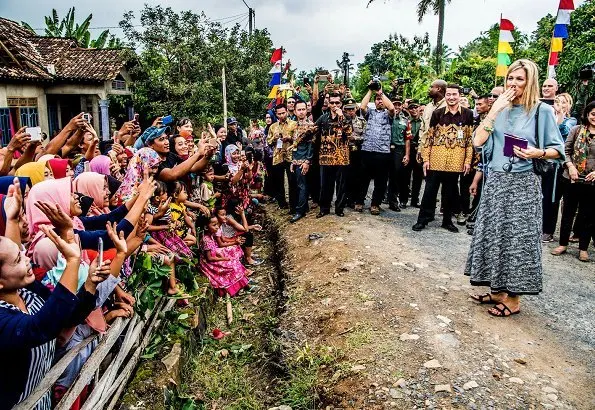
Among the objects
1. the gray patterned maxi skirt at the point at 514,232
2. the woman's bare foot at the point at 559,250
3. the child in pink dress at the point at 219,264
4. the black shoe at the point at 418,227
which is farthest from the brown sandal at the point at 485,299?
the child in pink dress at the point at 219,264

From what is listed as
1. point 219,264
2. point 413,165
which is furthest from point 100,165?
point 413,165

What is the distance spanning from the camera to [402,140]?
26.1 ft

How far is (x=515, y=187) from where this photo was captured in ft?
13.1

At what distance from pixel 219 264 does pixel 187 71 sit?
47.2ft

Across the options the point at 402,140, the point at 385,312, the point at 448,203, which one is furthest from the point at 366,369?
the point at 402,140

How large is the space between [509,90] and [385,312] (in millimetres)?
2151

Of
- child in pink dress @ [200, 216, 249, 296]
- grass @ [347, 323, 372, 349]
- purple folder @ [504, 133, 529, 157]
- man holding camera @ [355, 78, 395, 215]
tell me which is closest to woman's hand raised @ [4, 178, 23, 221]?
grass @ [347, 323, 372, 349]

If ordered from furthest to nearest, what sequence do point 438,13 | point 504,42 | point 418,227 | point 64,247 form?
point 438,13 → point 504,42 → point 418,227 → point 64,247

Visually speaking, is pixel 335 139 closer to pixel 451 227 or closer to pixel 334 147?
pixel 334 147

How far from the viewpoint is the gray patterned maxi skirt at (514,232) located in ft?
12.9

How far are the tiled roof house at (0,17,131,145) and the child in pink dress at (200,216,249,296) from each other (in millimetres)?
11737

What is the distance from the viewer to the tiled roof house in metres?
15.0

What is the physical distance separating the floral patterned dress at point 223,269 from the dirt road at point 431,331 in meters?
0.73

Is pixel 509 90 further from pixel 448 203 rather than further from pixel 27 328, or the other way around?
pixel 27 328
